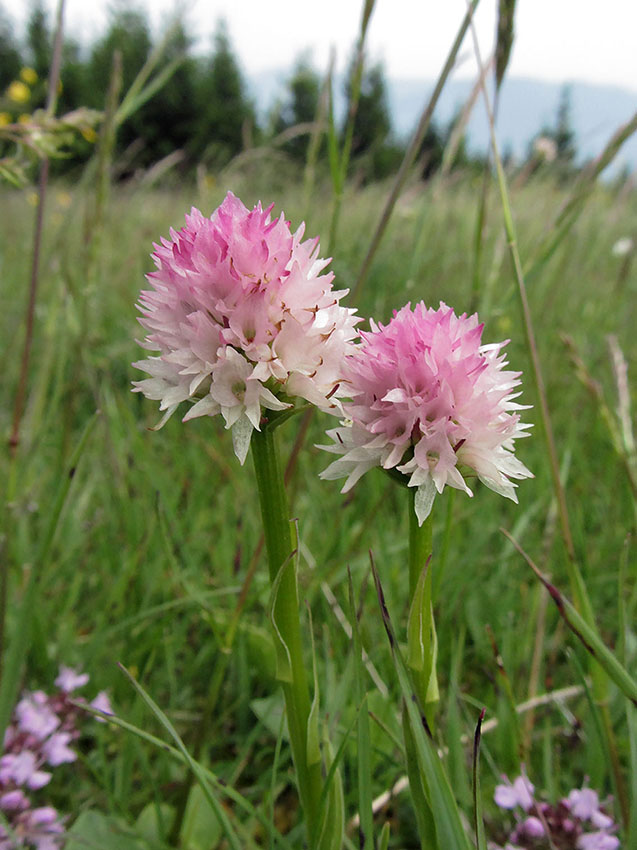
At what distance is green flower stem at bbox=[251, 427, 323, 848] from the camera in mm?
724

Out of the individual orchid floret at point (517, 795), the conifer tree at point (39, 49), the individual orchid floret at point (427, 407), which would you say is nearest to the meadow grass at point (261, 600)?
the individual orchid floret at point (517, 795)

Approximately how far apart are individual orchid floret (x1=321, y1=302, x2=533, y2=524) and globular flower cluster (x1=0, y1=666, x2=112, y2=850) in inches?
23.6

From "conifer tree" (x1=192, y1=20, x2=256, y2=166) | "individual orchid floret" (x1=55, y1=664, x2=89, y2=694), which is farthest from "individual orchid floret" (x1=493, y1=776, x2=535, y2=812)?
"conifer tree" (x1=192, y1=20, x2=256, y2=166)

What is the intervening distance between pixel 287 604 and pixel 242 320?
0.31m

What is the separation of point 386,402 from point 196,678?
989mm

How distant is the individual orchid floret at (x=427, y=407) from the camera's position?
2.15ft

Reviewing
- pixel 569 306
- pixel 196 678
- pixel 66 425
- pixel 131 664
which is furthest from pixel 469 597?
pixel 569 306

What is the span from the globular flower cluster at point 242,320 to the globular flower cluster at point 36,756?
0.56 meters

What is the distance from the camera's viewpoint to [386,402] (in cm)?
68

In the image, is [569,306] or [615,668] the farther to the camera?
[569,306]

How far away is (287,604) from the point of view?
74 centimetres

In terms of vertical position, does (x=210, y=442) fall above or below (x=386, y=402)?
below

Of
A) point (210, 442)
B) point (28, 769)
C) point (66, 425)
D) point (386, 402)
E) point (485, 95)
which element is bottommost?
point (210, 442)

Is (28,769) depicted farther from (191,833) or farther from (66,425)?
(66,425)
